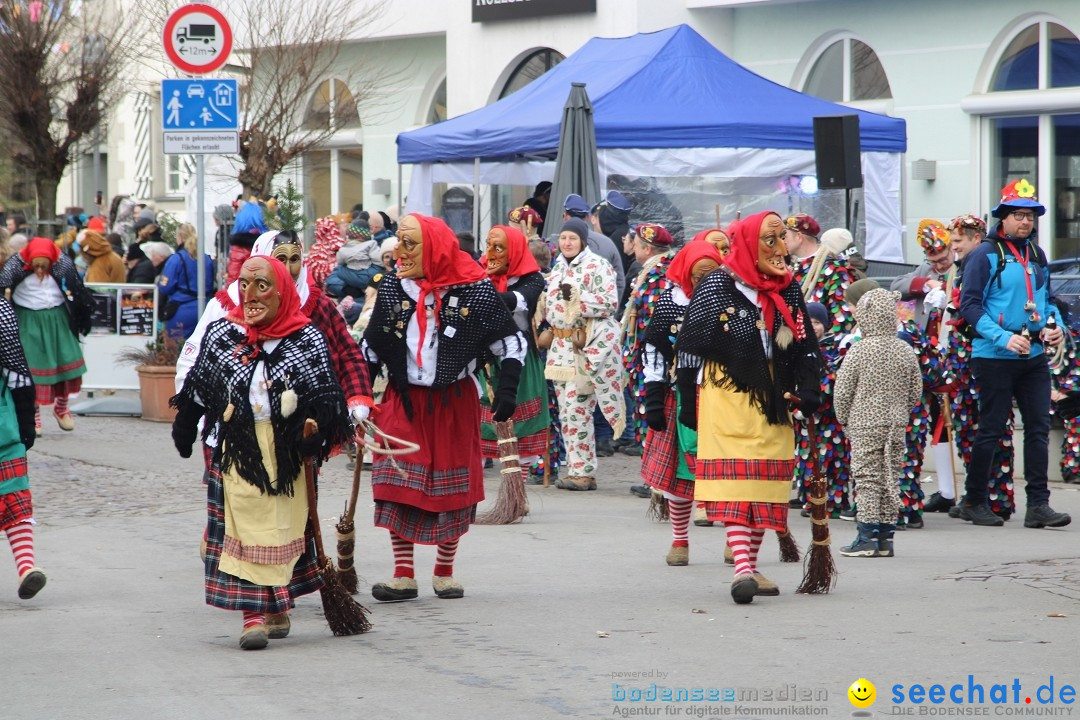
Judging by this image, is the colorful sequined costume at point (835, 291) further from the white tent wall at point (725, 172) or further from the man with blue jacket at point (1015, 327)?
the white tent wall at point (725, 172)

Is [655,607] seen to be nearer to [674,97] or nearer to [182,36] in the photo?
[182,36]

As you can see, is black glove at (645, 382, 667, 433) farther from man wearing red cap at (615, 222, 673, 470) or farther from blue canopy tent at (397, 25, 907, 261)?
blue canopy tent at (397, 25, 907, 261)

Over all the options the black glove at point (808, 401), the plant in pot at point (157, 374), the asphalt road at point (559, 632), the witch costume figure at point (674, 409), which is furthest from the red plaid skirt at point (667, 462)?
the plant in pot at point (157, 374)

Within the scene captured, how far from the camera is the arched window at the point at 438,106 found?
26078 mm

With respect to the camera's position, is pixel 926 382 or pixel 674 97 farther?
pixel 674 97

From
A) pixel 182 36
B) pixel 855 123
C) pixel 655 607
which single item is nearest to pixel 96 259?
pixel 182 36

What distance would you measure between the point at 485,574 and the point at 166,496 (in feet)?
13.1

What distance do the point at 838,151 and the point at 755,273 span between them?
5.92m

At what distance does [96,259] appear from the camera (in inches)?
748

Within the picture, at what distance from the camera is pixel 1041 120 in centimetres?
1953

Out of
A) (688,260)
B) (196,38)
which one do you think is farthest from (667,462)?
(196,38)

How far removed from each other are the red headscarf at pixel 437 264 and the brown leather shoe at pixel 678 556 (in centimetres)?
201

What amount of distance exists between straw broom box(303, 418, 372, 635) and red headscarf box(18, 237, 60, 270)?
8.22 metres

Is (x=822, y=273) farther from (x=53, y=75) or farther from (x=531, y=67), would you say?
(x=53, y=75)
